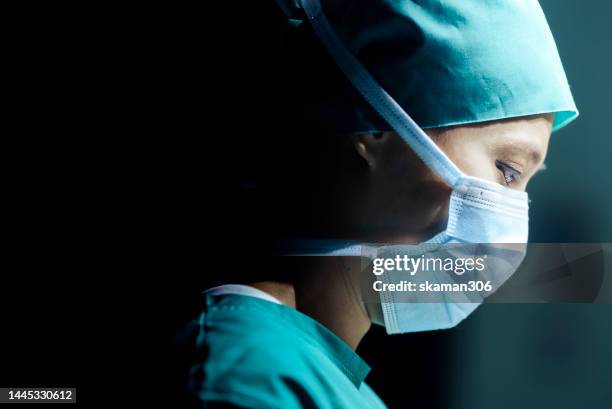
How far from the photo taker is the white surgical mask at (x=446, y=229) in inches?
31.7

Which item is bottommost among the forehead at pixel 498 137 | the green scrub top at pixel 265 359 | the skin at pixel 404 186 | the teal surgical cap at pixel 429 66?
the green scrub top at pixel 265 359

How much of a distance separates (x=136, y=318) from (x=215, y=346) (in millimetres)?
309

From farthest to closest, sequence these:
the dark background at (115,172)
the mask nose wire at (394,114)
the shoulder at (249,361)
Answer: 1. the dark background at (115,172)
2. the mask nose wire at (394,114)
3. the shoulder at (249,361)

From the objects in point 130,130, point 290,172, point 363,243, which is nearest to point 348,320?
point 363,243

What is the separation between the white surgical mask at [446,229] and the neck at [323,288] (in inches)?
0.8

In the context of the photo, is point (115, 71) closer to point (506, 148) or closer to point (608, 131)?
point (506, 148)

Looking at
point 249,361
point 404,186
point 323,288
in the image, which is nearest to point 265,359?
point 249,361

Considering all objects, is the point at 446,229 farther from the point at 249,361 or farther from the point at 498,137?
the point at 249,361

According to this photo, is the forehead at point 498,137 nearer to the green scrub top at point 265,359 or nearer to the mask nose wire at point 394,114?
the mask nose wire at point 394,114

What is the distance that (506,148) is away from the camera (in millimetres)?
820

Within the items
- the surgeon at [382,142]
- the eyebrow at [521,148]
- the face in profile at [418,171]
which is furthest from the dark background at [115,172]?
the eyebrow at [521,148]

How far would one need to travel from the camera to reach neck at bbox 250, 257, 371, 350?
0.83 m

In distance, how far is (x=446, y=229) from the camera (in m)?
0.83

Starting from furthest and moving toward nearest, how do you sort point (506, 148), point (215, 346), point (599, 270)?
point (599, 270) → point (506, 148) → point (215, 346)
